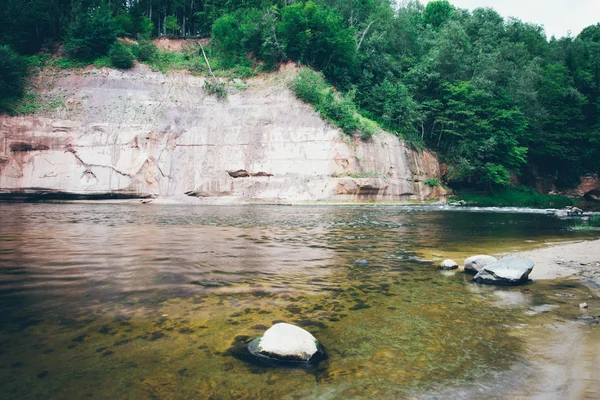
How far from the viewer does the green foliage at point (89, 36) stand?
3388 cm

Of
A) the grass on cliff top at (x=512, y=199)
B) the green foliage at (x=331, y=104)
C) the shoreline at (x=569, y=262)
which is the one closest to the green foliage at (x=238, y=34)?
the green foliage at (x=331, y=104)

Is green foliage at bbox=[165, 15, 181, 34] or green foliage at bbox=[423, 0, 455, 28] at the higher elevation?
green foliage at bbox=[423, 0, 455, 28]

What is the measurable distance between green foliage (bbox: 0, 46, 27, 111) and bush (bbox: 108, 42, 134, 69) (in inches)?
278

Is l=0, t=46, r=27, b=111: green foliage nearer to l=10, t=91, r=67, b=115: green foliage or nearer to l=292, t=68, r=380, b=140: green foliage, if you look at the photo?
l=10, t=91, r=67, b=115: green foliage

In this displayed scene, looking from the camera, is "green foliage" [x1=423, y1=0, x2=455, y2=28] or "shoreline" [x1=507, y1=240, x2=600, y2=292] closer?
"shoreline" [x1=507, y1=240, x2=600, y2=292]

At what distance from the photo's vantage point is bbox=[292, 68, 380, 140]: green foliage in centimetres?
3203

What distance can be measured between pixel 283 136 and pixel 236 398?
2946cm

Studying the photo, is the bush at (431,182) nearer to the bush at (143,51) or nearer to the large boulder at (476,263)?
the large boulder at (476,263)

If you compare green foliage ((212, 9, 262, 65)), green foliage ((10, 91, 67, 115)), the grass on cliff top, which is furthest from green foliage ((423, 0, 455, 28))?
green foliage ((10, 91, 67, 115))

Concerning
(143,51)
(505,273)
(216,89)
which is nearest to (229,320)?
(505,273)

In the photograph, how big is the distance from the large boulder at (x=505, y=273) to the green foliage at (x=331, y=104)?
26.0 m

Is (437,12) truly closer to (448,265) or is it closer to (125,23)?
(125,23)

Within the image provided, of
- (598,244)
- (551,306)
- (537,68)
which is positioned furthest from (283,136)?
(537,68)

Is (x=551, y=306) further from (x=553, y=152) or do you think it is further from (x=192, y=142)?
(x=553, y=152)
